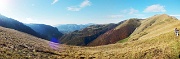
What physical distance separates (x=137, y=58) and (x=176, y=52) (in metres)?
5.55

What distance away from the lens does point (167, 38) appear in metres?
42.9

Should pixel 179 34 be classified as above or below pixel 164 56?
above

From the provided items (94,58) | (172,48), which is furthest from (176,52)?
(94,58)

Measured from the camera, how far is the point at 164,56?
3350cm

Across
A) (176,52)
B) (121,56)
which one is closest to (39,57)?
(121,56)

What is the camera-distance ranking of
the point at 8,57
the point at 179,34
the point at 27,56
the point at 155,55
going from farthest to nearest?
the point at 179,34
the point at 155,55
the point at 27,56
the point at 8,57

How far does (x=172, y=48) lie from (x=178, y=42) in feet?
7.89

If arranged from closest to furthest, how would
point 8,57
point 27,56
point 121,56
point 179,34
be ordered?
point 8,57 → point 27,56 → point 121,56 → point 179,34

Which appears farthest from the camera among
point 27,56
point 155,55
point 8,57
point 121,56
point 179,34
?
point 179,34

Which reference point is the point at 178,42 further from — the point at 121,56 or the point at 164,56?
the point at 121,56

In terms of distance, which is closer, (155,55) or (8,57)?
(8,57)

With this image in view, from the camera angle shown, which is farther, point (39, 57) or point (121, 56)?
point (121, 56)

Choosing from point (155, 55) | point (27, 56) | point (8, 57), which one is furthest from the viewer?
point (155, 55)

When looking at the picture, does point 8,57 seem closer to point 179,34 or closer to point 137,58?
point 137,58
